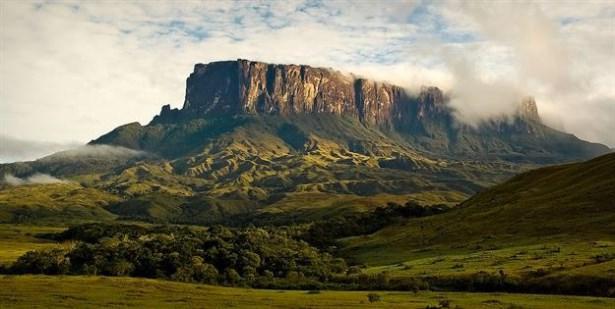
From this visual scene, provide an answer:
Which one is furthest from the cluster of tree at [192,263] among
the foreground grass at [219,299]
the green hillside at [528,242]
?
the foreground grass at [219,299]

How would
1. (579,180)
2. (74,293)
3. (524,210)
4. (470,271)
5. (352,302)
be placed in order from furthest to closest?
(579,180) < (524,210) < (470,271) < (74,293) < (352,302)

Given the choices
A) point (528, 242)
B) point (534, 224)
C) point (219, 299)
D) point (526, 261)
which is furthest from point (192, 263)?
point (534, 224)

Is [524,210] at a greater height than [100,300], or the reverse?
[524,210]

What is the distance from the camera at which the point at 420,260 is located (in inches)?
5625

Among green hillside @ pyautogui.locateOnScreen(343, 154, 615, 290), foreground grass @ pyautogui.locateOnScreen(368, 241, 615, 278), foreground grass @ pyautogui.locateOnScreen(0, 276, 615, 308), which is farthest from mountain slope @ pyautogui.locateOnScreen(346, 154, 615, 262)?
foreground grass @ pyautogui.locateOnScreen(0, 276, 615, 308)

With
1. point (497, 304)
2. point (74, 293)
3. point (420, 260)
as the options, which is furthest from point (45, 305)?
point (420, 260)

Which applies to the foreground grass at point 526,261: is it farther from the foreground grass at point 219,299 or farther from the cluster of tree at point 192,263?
the cluster of tree at point 192,263

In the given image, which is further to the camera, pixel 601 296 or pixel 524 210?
pixel 524 210

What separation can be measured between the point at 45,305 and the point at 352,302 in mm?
39060

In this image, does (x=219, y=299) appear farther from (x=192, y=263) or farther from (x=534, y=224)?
(x=534, y=224)

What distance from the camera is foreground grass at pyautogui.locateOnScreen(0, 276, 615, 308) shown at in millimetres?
77625

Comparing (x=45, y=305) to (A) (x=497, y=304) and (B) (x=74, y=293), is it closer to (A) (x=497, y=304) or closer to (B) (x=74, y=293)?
(B) (x=74, y=293)

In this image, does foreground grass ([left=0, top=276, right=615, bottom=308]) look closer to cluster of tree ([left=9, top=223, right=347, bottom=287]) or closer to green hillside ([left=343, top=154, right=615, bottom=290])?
green hillside ([left=343, top=154, right=615, bottom=290])

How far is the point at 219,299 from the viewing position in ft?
294
